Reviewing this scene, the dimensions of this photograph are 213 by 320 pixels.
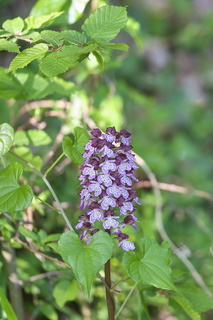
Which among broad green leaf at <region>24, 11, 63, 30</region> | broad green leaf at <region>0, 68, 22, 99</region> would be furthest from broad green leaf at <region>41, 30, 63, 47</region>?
broad green leaf at <region>0, 68, 22, 99</region>

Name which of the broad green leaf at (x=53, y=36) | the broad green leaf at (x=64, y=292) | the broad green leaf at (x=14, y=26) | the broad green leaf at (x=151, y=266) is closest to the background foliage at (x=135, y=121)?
the broad green leaf at (x=64, y=292)

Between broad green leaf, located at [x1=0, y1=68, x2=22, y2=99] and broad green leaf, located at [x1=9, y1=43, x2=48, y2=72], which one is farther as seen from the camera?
broad green leaf, located at [x1=0, y1=68, x2=22, y2=99]

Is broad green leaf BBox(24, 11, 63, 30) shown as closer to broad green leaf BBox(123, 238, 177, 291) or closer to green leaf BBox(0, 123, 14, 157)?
green leaf BBox(0, 123, 14, 157)

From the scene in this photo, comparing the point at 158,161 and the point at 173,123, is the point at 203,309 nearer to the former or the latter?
the point at 158,161

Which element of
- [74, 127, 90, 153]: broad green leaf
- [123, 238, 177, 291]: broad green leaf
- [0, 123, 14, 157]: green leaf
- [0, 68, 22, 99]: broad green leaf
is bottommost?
[123, 238, 177, 291]: broad green leaf

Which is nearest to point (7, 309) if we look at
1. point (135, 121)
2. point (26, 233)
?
point (26, 233)

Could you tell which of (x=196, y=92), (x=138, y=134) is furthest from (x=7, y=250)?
(x=196, y=92)
